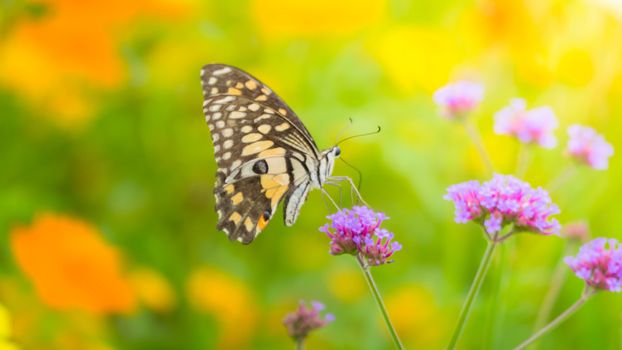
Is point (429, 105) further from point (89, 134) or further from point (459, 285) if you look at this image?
point (89, 134)

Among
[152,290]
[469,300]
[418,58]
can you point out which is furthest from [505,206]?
[418,58]

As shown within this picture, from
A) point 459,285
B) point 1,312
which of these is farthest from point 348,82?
point 1,312

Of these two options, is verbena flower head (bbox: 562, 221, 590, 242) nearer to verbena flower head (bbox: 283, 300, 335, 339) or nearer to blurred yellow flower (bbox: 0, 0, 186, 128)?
verbena flower head (bbox: 283, 300, 335, 339)

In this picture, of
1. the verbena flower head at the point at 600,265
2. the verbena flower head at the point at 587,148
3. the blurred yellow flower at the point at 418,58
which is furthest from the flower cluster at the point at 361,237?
the blurred yellow flower at the point at 418,58

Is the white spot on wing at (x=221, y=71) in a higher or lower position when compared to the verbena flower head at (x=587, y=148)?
higher

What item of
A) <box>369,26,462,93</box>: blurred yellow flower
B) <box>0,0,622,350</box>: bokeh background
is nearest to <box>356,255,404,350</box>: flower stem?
<box>0,0,622,350</box>: bokeh background

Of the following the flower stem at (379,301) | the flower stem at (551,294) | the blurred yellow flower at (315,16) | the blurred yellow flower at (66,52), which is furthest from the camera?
the blurred yellow flower at (315,16)

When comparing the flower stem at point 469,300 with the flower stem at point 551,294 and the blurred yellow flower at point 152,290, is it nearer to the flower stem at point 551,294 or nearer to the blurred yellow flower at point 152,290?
the flower stem at point 551,294

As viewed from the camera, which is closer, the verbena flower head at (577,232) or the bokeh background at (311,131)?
the verbena flower head at (577,232)
